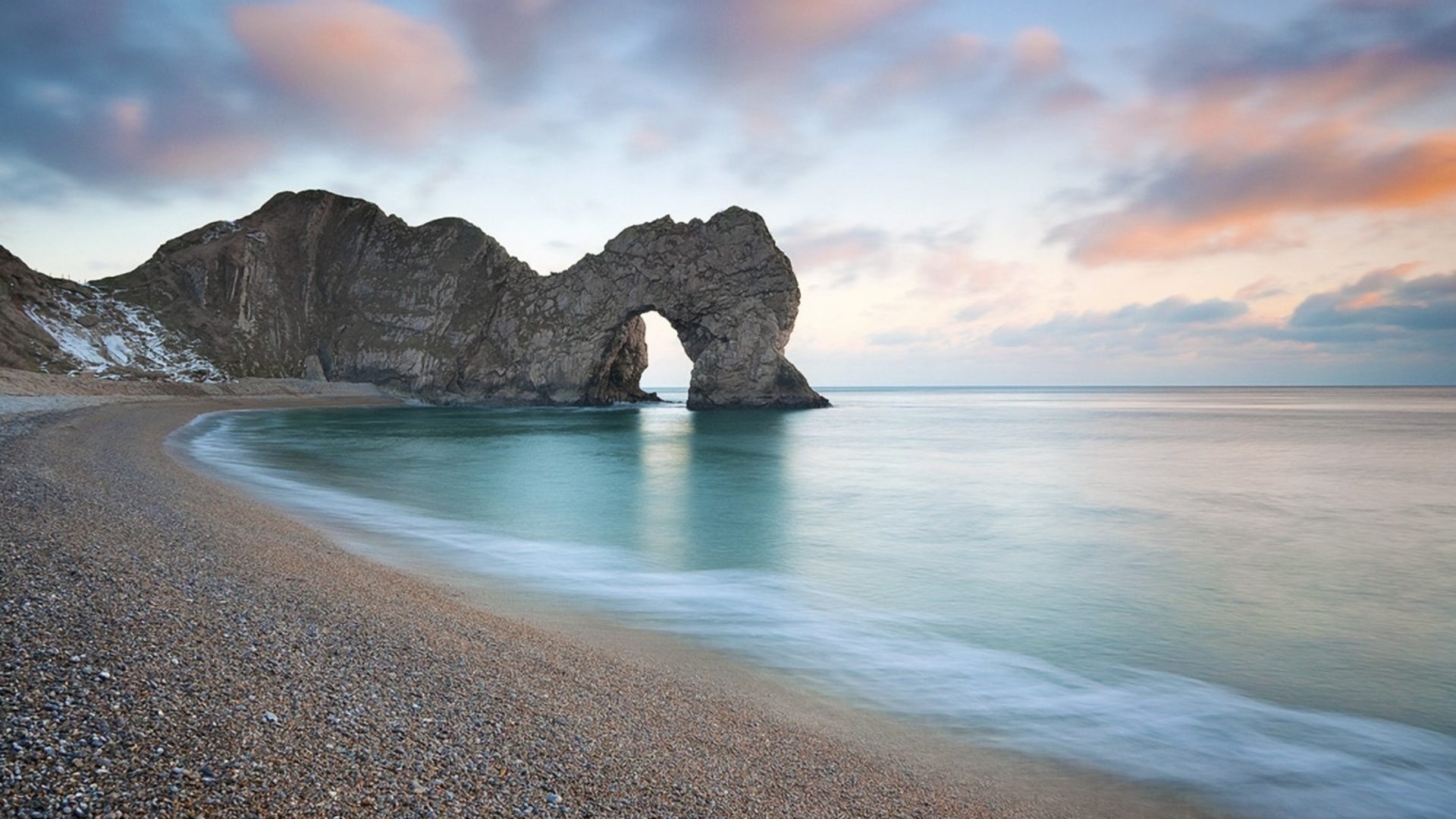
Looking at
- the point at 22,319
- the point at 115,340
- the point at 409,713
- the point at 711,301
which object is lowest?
the point at 409,713

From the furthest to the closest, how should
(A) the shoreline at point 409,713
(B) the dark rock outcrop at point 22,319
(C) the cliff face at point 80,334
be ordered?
1. (C) the cliff face at point 80,334
2. (B) the dark rock outcrop at point 22,319
3. (A) the shoreline at point 409,713

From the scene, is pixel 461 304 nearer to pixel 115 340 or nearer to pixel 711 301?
pixel 115 340

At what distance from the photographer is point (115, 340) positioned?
68812mm

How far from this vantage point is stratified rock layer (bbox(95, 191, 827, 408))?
69000 mm

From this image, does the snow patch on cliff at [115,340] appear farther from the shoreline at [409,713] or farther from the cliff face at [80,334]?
the shoreline at [409,713]

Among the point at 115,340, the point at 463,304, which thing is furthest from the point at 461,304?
the point at 115,340

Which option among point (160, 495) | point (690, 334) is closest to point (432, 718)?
point (160, 495)

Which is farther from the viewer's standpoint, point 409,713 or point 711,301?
point 711,301

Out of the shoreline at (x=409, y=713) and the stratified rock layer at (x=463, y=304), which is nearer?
the shoreline at (x=409, y=713)

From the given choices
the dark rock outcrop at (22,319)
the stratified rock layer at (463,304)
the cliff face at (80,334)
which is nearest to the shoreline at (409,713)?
the stratified rock layer at (463,304)

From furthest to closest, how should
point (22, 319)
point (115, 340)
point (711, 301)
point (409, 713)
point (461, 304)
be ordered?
point (461, 304)
point (115, 340)
point (711, 301)
point (22, 319)
point (409, 713)

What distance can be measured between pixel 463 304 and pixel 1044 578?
3306 inches

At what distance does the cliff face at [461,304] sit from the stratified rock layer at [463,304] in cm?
18

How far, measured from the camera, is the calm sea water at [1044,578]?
20.4ft
